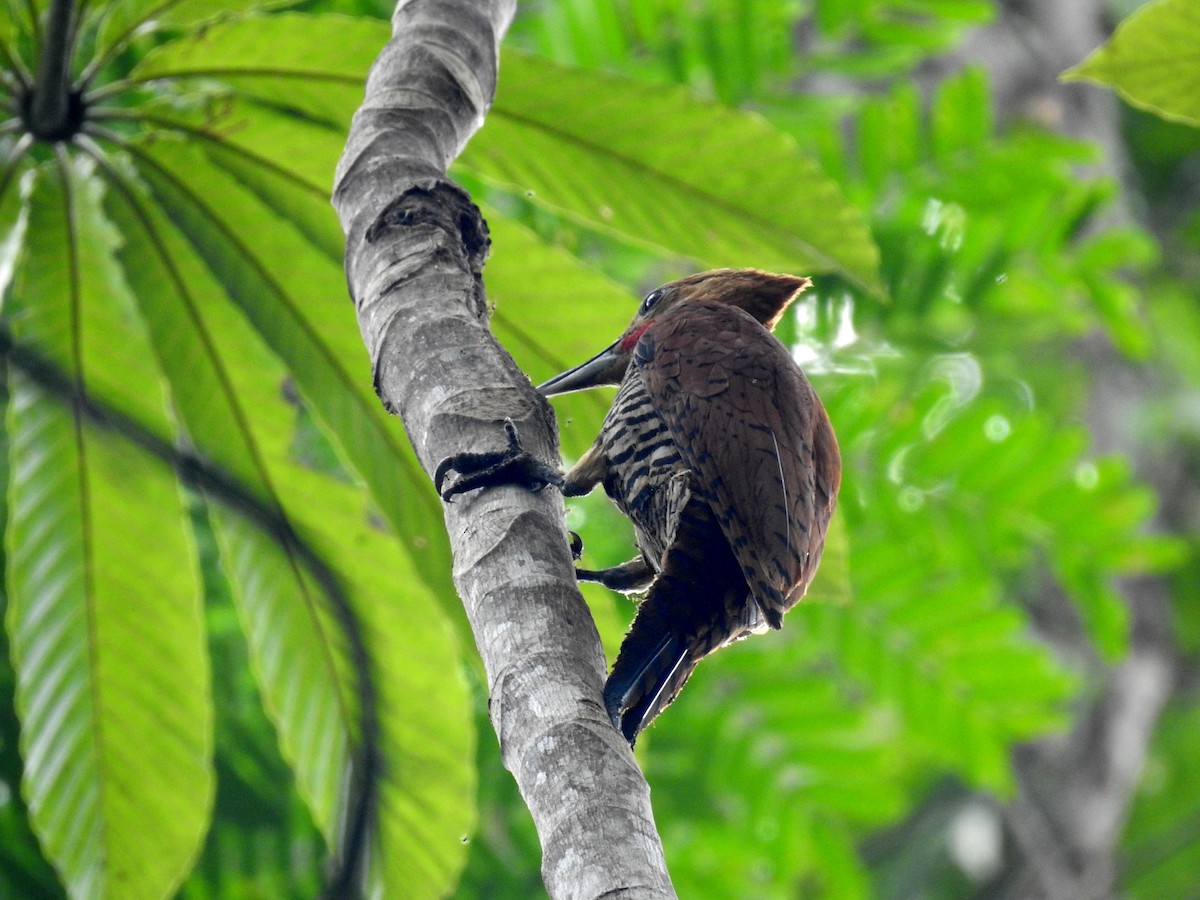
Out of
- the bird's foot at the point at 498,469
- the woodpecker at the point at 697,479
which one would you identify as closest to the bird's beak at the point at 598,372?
the woodpecker at the point at 697,479

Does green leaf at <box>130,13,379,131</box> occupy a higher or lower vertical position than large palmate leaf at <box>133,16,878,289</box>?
higher

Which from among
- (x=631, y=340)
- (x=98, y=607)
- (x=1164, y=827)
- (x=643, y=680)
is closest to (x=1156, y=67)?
(x=631, y=340)

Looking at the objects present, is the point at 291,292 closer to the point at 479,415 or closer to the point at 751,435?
the point at 751,435

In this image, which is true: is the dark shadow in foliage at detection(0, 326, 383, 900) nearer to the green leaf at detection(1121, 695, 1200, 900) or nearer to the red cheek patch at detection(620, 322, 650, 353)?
the red cheek patch at detection(620, 322, 650, 353)

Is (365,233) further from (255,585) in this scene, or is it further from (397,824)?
(397,824)

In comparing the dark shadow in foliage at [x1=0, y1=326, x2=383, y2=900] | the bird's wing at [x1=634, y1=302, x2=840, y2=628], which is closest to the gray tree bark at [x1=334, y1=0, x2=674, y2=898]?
the bird's wing at [x1=634, y1=302, x2=840, y2=628]

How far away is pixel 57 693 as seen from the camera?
261 cm

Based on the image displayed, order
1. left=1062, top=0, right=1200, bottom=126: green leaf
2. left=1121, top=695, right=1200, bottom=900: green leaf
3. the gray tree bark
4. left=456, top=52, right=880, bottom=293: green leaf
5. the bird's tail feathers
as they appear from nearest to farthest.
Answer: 1. the gray tree bark
2. the bird's tail feathers
3. left=1062, top=0, right=1200, bottom=126: green leaf
4. left=456, top=52, right=880, bottom=293: green leaf
5. left=1121, top=695, right=1200, bottom=900: green leaf

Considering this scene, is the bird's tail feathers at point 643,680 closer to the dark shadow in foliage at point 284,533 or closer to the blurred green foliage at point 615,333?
the blurred green foliage at point 615,333

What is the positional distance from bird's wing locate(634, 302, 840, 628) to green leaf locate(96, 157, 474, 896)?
75cm

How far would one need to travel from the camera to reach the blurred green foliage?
253 centimetres

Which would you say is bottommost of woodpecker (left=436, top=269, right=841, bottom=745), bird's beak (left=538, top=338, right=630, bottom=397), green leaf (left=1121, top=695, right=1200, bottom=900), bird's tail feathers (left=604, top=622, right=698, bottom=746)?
bird's tail feathers (left=604, top=622, right=698, bottom=746)

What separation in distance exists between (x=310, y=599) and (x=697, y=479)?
3.27 ft

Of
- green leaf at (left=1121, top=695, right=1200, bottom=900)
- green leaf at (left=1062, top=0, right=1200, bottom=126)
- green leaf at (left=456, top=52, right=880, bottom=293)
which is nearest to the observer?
green leaf at (left=1062, top=0, right=1200, bottom=126)
